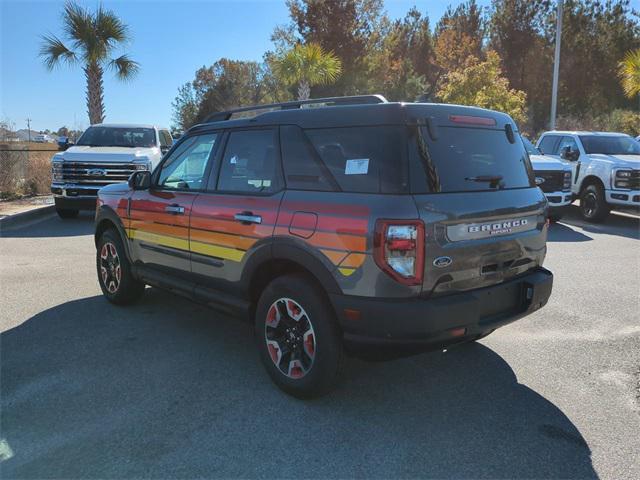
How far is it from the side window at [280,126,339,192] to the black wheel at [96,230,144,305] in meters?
2.53

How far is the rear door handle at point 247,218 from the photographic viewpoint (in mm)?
3633

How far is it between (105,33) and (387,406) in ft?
62.2

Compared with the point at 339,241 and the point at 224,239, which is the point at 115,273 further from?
the point at 339,241

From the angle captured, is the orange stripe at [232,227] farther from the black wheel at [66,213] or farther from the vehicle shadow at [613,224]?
the vehicle shadow at [613,224]

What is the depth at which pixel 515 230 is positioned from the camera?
3.51 m

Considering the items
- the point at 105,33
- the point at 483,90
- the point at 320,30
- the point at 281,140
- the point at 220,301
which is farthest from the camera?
the point at 320,30

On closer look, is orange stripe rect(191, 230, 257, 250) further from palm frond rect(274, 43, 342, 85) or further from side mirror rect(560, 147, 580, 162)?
palm frond rect(274, 43, 342, 85)

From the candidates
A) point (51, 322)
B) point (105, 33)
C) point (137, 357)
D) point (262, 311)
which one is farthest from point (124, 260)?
point (105, 33)

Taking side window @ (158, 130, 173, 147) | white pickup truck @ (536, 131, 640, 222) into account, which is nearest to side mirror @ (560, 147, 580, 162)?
white pickup truck @ (536, 131, 640, 222)

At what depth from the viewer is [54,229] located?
34.1 feet

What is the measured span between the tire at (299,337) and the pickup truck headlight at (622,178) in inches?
400

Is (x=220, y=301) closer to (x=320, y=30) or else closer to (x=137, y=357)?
(x=137, y=357)

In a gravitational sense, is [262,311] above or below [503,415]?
above

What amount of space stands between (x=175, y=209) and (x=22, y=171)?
13.0 m
